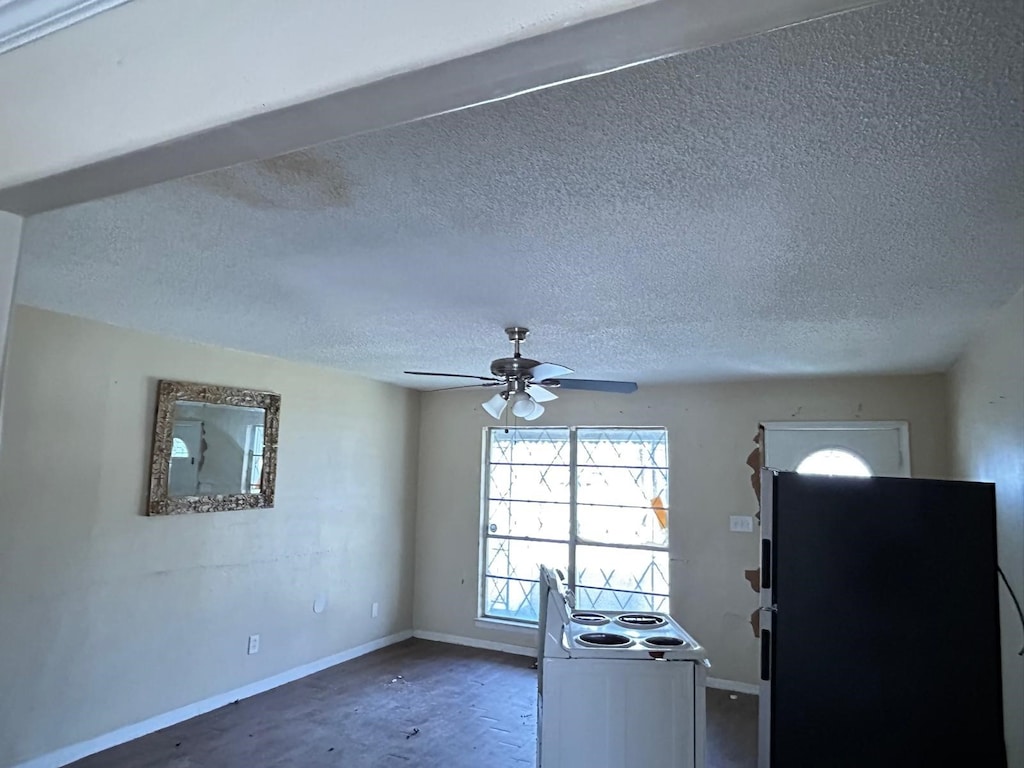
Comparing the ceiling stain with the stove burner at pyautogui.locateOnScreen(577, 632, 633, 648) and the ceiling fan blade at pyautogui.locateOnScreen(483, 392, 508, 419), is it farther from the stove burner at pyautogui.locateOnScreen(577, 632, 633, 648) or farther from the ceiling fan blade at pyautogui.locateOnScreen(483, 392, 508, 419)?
the stove burner at pyautogui.locateOnScreen(577, 632, 633, 648)

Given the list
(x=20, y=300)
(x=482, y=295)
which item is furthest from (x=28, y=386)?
(x=482, y=295)

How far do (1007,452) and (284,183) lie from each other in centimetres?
293

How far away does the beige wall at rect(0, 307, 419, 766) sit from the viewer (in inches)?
125

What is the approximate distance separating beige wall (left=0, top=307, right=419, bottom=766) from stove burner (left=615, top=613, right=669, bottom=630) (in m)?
2.53

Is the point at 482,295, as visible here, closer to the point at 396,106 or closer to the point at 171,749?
the point at 396,106

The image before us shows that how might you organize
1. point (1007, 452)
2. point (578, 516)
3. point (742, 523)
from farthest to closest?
point (578, 516)
point (742, 523)
point (1007, 452)

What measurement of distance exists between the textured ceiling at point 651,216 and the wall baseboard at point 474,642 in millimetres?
3100

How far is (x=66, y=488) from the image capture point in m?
3.35

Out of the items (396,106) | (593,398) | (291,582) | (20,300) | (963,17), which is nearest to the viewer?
(396,106)

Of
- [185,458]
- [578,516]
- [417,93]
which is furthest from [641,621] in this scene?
[417,93]

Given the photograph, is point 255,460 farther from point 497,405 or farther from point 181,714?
point 497,405

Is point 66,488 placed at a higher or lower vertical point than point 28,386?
lower

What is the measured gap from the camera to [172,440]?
3850mm

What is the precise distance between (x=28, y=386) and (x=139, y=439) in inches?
25.4
